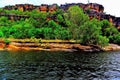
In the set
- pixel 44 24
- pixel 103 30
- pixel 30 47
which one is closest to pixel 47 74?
pixel 30 47

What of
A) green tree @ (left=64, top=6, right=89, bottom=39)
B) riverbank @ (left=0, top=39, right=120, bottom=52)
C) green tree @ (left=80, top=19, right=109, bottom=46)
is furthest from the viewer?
green tree @ (left=64, top=6, right=89, bottom=39)

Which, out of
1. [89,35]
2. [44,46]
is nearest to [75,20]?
[89,35]

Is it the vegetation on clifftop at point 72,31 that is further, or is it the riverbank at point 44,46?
the vegetation on clifftop at point 72,31

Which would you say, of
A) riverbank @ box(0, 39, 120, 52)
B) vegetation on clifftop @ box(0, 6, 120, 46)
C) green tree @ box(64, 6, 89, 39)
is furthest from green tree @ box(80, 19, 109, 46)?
green tree @ box(64, 6, 89, 39)

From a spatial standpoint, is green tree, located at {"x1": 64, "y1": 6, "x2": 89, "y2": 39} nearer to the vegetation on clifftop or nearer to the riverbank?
the vegetation on clifftop

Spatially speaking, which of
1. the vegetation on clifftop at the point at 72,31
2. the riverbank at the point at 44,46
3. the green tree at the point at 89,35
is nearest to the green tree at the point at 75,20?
the vegetation on clifftop at the point at 72,31

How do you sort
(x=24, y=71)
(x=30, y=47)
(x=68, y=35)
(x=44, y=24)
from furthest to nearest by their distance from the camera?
(x=44, y=24) < (x=68, y=35) < (x=30, y=47) < (x=24, y=71)

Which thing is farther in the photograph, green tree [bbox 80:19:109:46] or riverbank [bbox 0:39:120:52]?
green tree [bbox 80:19:109:46]

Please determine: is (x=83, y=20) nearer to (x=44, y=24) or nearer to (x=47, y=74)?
(x=44, y=24)

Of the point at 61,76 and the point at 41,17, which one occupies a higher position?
the point at 41,17

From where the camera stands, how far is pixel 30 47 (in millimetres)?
128500

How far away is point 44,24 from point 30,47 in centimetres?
5366

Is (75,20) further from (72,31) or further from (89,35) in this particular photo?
(89,35)

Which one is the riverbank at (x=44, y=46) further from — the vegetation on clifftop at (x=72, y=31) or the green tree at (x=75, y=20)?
the green tree at (x=75, y=20)
